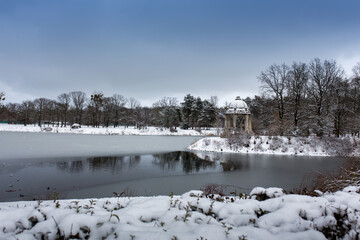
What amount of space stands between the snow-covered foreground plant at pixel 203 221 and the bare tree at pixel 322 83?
950 inches

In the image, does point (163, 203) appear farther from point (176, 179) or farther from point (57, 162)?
point (57, 162)

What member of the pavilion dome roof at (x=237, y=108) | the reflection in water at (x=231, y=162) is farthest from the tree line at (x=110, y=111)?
the reflection in water at (x=231, y=162)

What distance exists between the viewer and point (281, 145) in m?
20.9

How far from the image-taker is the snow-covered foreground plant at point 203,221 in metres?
2.46

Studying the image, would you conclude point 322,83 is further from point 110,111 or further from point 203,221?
point 110,111

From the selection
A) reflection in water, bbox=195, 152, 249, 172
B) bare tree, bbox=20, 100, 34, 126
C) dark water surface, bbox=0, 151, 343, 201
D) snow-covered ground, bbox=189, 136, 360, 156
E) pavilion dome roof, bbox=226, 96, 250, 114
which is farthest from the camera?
bare tree, bbox=20, 100, 34, 126

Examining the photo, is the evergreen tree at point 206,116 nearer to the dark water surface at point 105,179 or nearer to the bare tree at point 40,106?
the dark water surface at point 105,179

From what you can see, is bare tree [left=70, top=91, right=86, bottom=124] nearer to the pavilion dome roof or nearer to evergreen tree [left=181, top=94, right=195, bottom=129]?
evergreen tree [left=181, top=94, right=195, bottom=129]

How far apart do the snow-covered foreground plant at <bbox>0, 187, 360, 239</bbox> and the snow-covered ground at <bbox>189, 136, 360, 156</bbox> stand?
1716 cm

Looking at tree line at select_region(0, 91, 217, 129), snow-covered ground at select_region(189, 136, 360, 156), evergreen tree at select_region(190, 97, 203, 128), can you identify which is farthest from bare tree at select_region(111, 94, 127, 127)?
snow-covered ground at select_region(189, 136, 360, 156)

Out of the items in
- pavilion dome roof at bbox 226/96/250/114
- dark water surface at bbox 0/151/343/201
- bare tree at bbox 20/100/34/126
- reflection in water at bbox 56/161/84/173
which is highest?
bare tree at bbox 20/100/34/126

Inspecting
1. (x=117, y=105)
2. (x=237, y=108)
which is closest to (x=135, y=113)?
(x=117, y=105)

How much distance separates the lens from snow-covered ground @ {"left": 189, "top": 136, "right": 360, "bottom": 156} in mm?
19844

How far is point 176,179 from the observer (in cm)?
902
